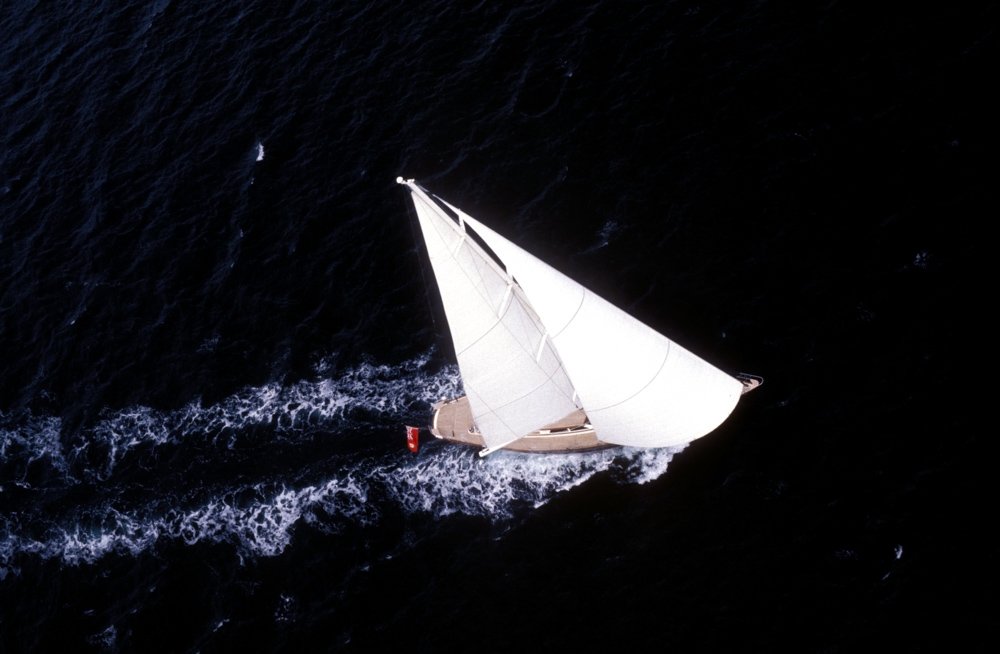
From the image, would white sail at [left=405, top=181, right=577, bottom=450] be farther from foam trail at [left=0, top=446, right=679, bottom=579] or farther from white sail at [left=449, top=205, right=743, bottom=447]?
foam trail at [left=0, top=446, right=679, bottom=579]

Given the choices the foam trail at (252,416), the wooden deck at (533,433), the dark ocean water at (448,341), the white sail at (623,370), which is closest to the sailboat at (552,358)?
the white sail at (623,370)

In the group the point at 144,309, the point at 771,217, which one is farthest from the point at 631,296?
the point at 144,309

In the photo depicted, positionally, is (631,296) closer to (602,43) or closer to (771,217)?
(771,217)

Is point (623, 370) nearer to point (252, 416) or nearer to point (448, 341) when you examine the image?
point (448, 341)

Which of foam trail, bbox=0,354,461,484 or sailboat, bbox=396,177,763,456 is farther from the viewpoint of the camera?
foam trail, bbox=0,354,461,484

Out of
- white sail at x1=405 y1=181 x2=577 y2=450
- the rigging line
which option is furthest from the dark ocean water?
white sail at x1=405 y1=181 x2=577 y2=450

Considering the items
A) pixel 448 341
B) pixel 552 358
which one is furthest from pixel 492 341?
pixel 448 341
